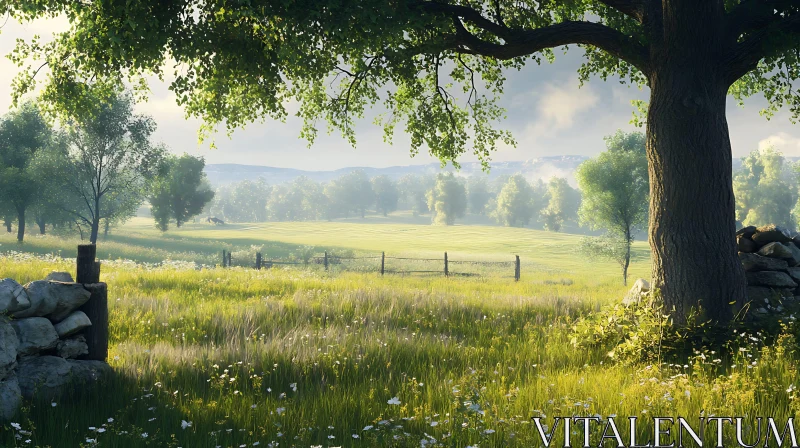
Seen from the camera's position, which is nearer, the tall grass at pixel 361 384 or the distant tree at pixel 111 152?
the tall grass at pixel 361 384

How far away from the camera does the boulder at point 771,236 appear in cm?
1183

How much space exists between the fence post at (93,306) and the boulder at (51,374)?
0.28 m

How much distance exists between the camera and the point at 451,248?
73750 millimetres

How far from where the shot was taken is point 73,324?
700 centimetres

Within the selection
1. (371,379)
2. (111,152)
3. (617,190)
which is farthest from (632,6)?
(111,152)

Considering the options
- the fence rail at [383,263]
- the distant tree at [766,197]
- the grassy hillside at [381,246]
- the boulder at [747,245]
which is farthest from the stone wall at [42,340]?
the distant tree at [766,197]

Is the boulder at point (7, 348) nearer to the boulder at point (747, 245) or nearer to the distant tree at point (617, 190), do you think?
the boulder at point (747, 245)

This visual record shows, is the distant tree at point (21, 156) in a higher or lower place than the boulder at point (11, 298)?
higher

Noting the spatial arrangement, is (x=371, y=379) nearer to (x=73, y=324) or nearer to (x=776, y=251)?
(x=73, y=324)

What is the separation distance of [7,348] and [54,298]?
972mm

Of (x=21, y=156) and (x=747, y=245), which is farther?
(x=21, y=156)

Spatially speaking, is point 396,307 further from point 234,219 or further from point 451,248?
point 234,219

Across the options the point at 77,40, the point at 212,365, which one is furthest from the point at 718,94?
the point at 77,40

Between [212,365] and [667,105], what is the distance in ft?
27.7
